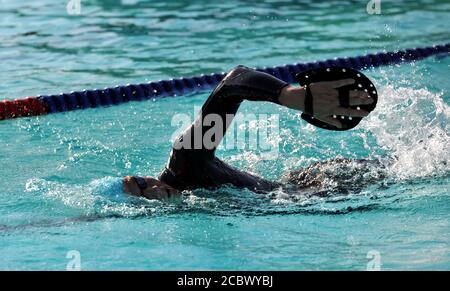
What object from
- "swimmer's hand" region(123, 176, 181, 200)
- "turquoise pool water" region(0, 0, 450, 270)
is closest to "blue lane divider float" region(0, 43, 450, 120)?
"turquoise pool water" region(0, 0, 450, 270)

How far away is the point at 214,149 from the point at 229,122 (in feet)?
0.49

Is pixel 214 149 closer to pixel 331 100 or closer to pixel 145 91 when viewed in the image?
pixel 331 100

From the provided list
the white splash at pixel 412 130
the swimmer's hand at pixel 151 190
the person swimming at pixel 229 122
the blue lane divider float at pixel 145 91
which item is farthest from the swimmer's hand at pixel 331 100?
the blue lane divider float at pixel 145 91

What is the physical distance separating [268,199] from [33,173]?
1459mm

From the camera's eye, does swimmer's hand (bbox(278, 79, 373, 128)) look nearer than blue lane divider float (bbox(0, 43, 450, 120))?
Yes

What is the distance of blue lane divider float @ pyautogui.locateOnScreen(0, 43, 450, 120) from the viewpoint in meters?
5.81

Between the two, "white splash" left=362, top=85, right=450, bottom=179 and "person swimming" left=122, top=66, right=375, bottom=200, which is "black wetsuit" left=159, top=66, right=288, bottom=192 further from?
"white splash" left=362, top=85, right=450, bottom=179

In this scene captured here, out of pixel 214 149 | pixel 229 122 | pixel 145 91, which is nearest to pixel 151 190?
pixel 214 149

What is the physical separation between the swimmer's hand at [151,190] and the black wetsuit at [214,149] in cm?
7

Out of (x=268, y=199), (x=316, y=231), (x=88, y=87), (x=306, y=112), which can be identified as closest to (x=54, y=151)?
(x=88, y=87)

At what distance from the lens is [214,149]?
3.63m

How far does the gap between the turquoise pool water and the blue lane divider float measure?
0.31ft

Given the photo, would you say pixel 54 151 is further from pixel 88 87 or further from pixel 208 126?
pixel 208 126

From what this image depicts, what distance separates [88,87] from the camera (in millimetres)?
6312
